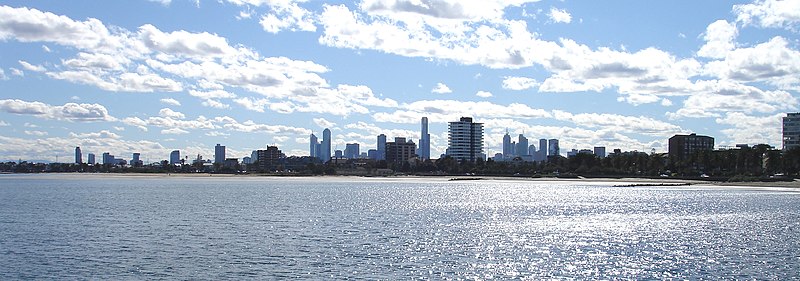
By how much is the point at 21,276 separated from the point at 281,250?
15286 millimetres

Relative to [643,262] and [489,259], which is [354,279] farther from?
[643,262]

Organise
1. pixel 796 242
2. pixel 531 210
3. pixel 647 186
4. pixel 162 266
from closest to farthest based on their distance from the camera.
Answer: pixel 162 266 < pixel 796 242 < pixel 531 210 < pixel 647 186

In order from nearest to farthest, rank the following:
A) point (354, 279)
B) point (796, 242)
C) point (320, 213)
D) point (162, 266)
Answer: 1. point (354, 279)
2. point (162, 266)
3. point (796, 242)
4. point (320, 213)

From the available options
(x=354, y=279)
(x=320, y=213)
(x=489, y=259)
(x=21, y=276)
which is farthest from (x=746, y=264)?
(x=320, y=213)

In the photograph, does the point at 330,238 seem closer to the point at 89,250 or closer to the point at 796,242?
the point at 89,250

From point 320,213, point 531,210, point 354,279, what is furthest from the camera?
point 531,210

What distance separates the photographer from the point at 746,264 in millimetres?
45469

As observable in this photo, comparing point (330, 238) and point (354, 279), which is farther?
point (330, 238)

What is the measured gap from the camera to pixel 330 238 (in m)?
58.2

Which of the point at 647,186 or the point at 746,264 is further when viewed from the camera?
the point at 647,186

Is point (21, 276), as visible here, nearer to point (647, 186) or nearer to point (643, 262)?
point (643, 262)

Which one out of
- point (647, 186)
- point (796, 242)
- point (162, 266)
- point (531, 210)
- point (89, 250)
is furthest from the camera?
point (647, 186)

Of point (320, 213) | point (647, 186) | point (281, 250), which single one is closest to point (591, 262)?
point (281, 250)

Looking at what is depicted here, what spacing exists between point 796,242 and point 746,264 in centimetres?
1497
